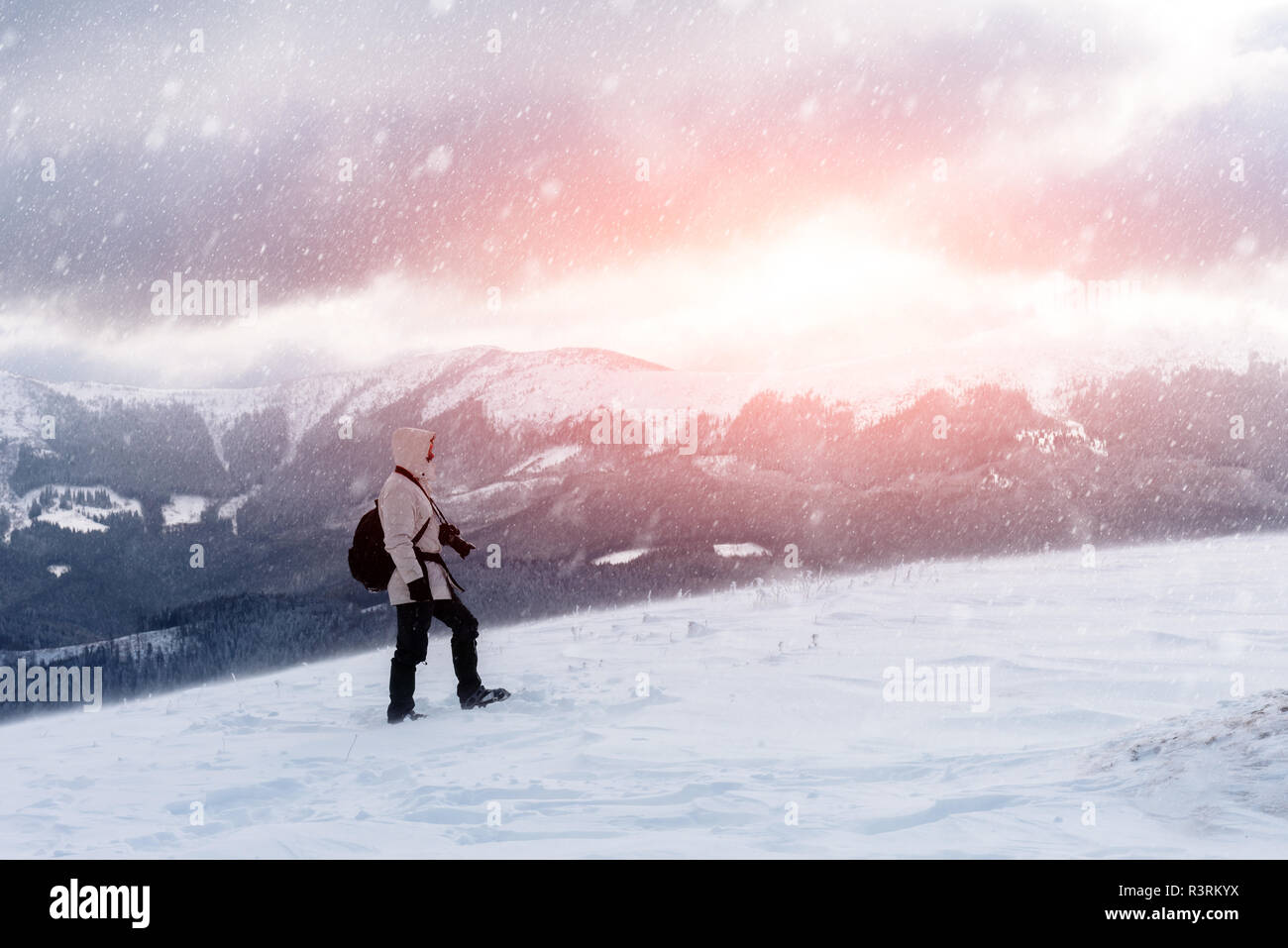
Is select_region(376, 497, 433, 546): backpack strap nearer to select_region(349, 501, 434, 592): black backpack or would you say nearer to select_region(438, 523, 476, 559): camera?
select_region(349, 501, 434, 592): black backpack

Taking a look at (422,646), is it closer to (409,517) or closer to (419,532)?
(419,532)

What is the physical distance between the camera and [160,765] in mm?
5938

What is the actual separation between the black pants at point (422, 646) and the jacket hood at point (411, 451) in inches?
36.3

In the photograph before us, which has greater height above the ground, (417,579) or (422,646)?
(417,579)

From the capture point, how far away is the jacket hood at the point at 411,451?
7.06 meters

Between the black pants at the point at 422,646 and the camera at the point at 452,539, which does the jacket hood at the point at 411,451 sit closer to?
the camera at the point at 452,539

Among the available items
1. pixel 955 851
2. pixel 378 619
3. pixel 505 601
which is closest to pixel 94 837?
pixel 955 851

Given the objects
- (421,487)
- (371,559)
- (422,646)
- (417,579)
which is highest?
(421,487)

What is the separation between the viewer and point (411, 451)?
23.2 feet

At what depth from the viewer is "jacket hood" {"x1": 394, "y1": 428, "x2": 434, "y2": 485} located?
7062mm

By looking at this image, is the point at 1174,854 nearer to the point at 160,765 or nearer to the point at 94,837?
the point at 94,837

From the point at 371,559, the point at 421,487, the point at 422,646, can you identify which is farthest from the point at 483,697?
the point at 421,487

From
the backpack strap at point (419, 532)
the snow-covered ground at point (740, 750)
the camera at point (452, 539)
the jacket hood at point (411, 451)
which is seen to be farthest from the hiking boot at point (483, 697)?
the jacket hood at point (411, 451)

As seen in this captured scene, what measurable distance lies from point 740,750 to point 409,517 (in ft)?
9.17
